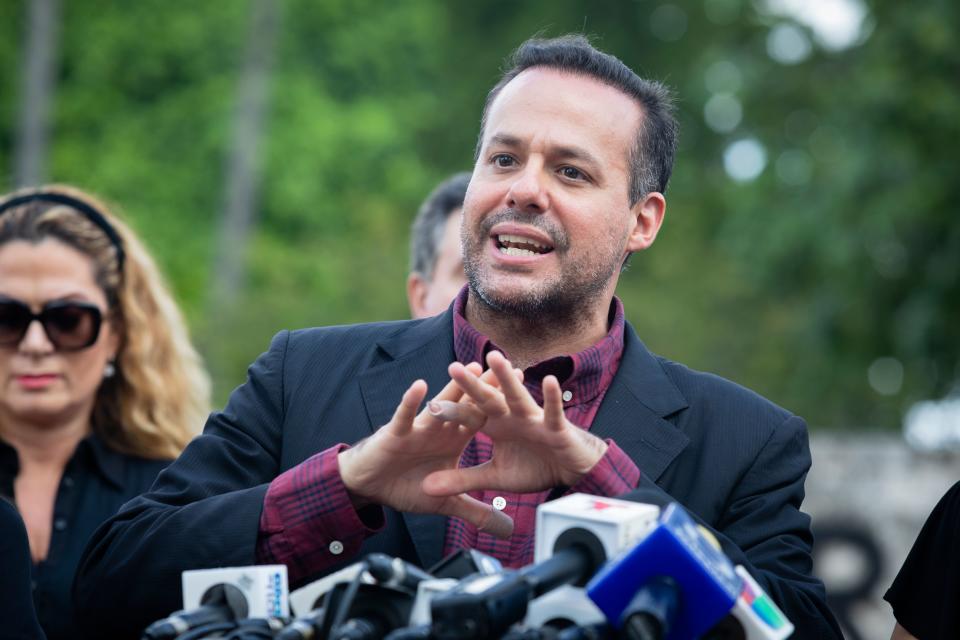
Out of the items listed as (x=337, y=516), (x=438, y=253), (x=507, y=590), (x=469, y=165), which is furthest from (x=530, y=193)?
(x=469, y=165)

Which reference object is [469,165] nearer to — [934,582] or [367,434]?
[367,434]

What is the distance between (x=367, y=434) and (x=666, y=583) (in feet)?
4.51

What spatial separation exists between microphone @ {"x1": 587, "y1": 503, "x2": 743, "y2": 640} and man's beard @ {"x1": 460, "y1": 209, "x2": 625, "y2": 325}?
1367 mm

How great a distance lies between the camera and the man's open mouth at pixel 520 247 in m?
3.85

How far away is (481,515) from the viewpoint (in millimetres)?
3312

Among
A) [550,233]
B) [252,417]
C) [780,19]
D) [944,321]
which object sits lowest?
[944,321]

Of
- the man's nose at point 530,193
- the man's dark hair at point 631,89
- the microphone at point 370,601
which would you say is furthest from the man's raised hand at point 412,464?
the man's dark hair at point 631,89

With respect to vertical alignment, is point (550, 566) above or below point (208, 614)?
above

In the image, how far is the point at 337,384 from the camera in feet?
12.7

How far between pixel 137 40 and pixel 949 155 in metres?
15.0

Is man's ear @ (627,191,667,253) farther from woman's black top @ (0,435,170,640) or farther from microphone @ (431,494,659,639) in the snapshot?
woman's black top @ (0,435,170,640)

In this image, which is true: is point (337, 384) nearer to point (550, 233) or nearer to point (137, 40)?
point (550, 233)

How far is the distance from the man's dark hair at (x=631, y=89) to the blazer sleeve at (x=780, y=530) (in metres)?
0.85

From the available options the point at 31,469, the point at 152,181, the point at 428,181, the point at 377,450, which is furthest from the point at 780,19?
the point at 377,450
